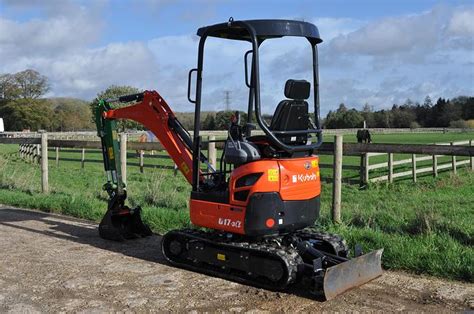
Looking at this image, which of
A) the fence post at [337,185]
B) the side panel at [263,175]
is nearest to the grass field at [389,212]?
the fence post at [337,185]

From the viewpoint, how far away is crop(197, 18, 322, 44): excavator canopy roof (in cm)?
559

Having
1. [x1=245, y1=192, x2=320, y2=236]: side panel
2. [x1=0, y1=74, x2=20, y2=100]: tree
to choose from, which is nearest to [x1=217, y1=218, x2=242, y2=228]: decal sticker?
[x1=245, y1=192, x2=320, y2=236]: side panel

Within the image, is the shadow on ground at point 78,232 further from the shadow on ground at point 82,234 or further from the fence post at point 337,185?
the fence post at point 337,185

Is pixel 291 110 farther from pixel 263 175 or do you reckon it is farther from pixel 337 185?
pixel 337 185

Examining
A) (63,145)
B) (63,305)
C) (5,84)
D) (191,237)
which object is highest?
(5,84)

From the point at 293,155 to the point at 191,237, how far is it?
5.20 ft

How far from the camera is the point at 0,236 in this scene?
8469 mm

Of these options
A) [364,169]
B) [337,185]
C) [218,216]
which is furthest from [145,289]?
[364,169]

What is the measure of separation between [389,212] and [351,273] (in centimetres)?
391

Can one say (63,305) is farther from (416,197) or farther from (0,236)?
(416,197)

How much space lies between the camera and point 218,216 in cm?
604

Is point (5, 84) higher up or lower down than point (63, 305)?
higher up

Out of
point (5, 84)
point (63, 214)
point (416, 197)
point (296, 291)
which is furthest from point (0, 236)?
point (5, 84)

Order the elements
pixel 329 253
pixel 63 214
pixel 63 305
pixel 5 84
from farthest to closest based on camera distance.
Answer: pixel 5 84
pixel 63 214
pixel 329 253
pixel 63 305
